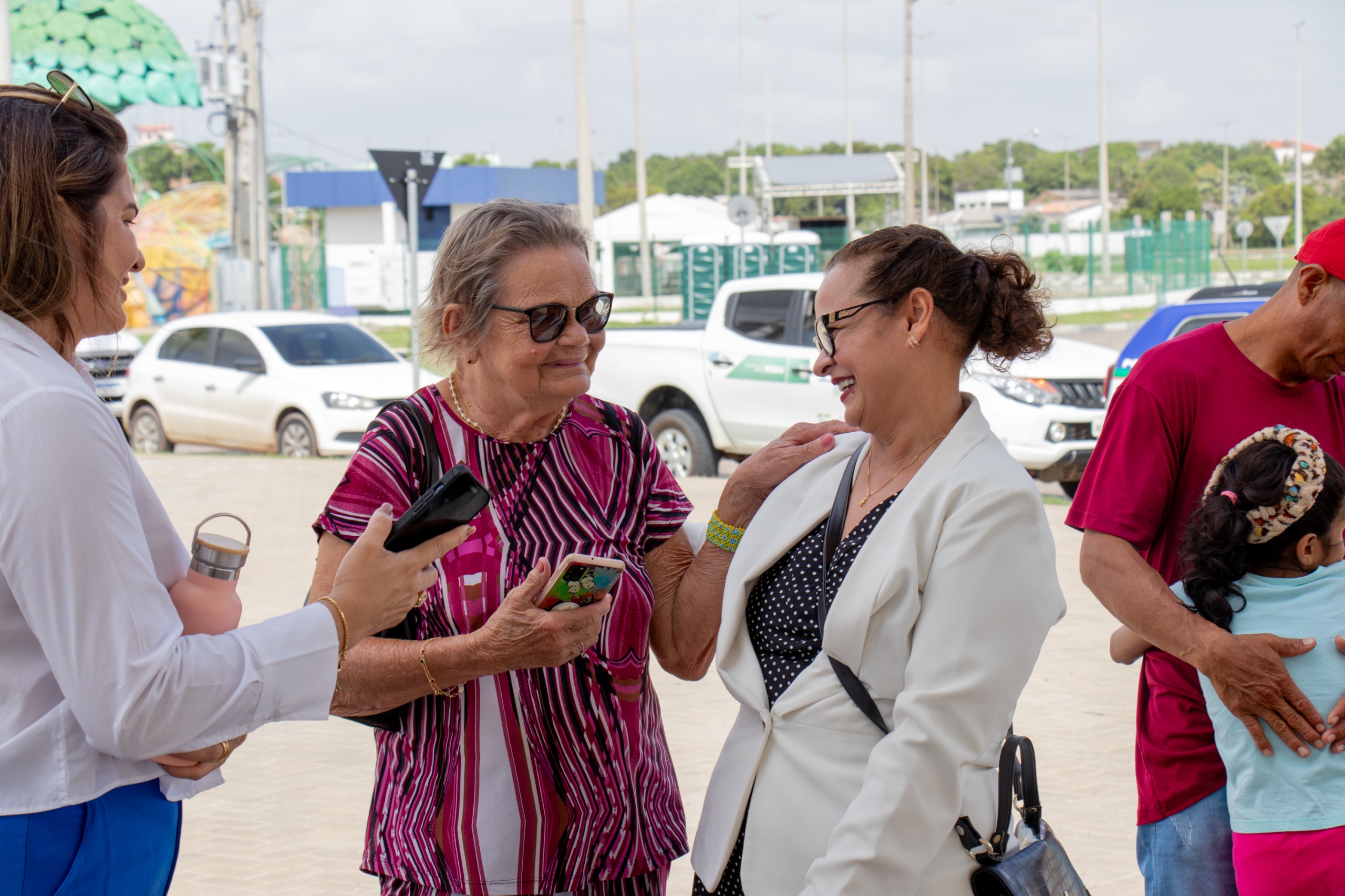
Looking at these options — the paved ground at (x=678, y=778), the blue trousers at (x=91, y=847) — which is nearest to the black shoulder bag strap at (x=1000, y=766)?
the blue trousers at (x=91, y=847)

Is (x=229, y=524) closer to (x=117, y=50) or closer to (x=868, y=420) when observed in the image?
(x=868, y=420)

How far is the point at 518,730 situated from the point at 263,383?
12.6 meters

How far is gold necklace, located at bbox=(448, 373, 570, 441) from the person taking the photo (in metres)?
2.58

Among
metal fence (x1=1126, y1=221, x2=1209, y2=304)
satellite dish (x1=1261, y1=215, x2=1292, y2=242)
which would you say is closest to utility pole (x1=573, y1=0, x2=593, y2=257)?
satellite dish (x1=1261, y1=215, x2=1292, y2=242)

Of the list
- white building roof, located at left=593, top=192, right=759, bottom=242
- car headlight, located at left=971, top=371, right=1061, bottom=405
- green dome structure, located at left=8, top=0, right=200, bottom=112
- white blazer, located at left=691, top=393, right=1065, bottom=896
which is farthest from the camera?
white building roof, located at left=593, top=192, right=759, bottom=242

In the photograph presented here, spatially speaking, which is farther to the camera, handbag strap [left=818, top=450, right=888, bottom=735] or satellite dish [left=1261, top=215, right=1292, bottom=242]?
satellite dish [left=1261, top=215, right=1292, bottom=242]

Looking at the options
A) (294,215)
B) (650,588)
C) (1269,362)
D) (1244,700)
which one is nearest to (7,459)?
(650,588)

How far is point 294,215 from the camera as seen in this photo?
183 feet

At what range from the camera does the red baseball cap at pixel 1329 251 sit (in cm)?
263

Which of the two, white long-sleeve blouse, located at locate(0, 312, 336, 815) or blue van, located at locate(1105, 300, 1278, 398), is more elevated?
blue van, located at locate(1105, 300, 1278, 398)

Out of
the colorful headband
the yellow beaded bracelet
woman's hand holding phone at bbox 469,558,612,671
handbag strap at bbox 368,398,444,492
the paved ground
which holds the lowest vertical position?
the paved ground

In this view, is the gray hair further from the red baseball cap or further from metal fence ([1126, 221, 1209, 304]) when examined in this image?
metal fence ([1126, 221, 1209, 304])

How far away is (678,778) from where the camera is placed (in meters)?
5.46

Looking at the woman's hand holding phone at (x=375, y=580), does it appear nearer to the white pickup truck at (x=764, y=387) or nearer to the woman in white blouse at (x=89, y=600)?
the woman in white blouse at (x=89, y=600)
